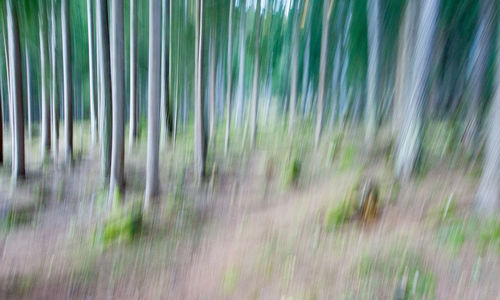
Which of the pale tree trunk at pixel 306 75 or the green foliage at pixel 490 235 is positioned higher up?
the pale tree trunk at pixel 306 75

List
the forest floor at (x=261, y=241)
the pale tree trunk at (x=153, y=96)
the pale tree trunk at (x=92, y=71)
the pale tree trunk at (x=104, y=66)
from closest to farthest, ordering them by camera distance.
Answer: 1. the forest floor at (x=261, y=241)
2. the pale tree trunk at (x=153, y=96)
3. the pale tree trunk at (x=104, y=66)
4. the pale tree trunk at (x=92, y=71)

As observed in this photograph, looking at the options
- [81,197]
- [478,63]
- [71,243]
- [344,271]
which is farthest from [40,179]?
[478,63]

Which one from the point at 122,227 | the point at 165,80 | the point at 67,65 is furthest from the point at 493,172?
the point at 67,65

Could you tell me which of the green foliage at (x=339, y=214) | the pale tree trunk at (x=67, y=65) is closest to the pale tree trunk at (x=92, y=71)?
the pale tree trunk at (x=67, y=65)

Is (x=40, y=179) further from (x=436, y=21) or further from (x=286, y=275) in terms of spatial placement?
(x=436, y=21)

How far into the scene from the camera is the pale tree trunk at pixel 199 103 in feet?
26.9

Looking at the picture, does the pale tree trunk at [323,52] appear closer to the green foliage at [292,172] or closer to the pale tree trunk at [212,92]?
the green foliage at [292,172]

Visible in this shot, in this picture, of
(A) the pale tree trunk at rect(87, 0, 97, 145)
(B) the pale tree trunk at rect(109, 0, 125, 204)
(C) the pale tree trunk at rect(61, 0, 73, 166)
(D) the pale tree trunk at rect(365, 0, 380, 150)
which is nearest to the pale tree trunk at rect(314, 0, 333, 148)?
(D) the pale tree trunk at rect(365, 0, 380, 150)

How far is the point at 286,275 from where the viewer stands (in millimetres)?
4484

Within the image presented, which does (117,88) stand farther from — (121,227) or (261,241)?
(261,241)

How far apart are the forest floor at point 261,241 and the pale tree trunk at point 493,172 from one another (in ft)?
0.74

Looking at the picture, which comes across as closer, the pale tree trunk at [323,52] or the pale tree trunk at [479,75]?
the pale tree trunk at [479,75]

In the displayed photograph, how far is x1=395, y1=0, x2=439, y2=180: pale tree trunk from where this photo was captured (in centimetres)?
554

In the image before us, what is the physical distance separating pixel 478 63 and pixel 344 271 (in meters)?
5.94
